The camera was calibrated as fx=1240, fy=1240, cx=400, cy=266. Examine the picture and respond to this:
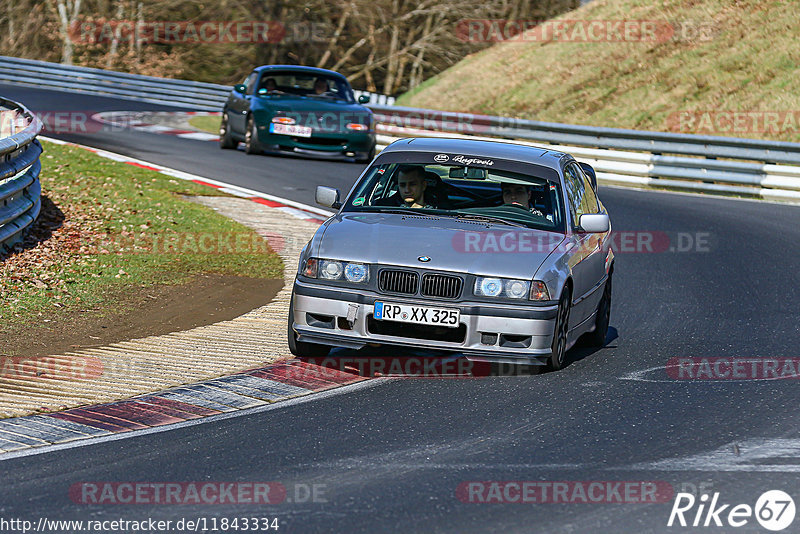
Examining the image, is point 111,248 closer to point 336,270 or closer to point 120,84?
point 336,270

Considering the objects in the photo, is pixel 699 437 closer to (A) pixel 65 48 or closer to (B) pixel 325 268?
(B) pixel 325 268

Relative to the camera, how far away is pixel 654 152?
71.9 feet

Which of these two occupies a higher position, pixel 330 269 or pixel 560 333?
pixel 330 269

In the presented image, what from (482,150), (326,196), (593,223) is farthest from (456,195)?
(593,223)

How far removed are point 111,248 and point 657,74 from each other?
73.1 ft

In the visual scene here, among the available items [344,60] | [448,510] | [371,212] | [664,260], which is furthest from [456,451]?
[344,60]

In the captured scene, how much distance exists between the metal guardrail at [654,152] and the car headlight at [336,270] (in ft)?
44.9

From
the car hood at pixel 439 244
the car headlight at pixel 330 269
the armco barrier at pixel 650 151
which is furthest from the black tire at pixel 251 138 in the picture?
the car headlight at pixel 330 269

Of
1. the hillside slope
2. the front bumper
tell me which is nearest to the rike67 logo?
the front bumper

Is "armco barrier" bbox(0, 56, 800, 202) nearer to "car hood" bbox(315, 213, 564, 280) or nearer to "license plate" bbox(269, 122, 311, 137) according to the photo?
"license plate" bbox(269, 122, 311, 137)

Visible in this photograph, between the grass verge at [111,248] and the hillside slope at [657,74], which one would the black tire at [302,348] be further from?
the hillside slope at [657,74]

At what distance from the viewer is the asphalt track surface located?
5266 mm

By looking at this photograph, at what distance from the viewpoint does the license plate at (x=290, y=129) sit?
20.9 meters

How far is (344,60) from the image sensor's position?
4800 cm
